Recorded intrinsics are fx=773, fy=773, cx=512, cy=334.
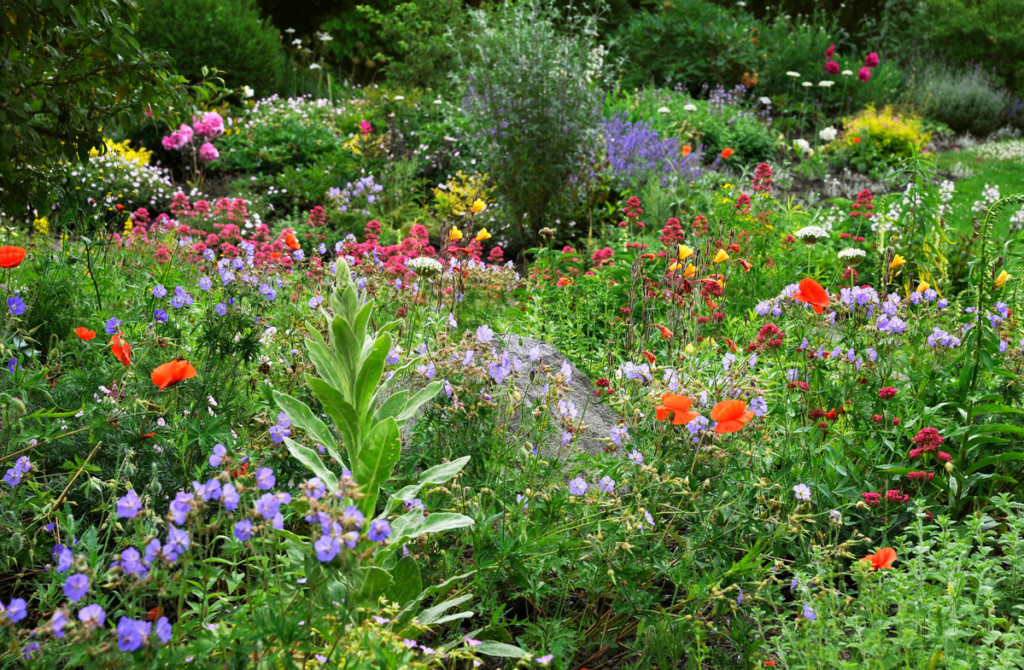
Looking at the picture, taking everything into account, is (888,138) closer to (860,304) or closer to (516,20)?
(516,20)

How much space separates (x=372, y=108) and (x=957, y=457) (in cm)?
841

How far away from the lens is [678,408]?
1932mm

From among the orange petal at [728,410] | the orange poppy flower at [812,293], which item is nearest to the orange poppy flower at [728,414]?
the orange petal at [728,410]

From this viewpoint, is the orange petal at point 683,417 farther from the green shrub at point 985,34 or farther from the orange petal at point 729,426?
the green shrub at point 985,34

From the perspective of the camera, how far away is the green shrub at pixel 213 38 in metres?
10.4

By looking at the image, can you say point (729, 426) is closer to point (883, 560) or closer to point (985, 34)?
point (883, 560)

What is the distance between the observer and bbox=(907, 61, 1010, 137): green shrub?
12305 mm

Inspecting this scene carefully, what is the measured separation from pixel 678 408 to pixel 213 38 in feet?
35.2

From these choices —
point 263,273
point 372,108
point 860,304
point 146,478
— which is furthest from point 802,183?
point 146,478

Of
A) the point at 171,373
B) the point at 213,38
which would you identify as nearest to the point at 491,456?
the point at 171,373

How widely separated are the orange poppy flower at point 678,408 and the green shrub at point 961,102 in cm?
1219

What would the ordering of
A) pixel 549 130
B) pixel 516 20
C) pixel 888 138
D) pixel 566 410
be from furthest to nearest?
pixel 888 138 → pixel 516 20 → pixel 549 130 → pixel 566 410

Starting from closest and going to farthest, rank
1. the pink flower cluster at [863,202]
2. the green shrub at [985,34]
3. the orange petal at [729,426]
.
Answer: the orange petal at [729,426] < the pink flower cluster at [863,202] < the green shrub at [985,34]

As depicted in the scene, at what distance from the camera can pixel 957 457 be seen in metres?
2.66
